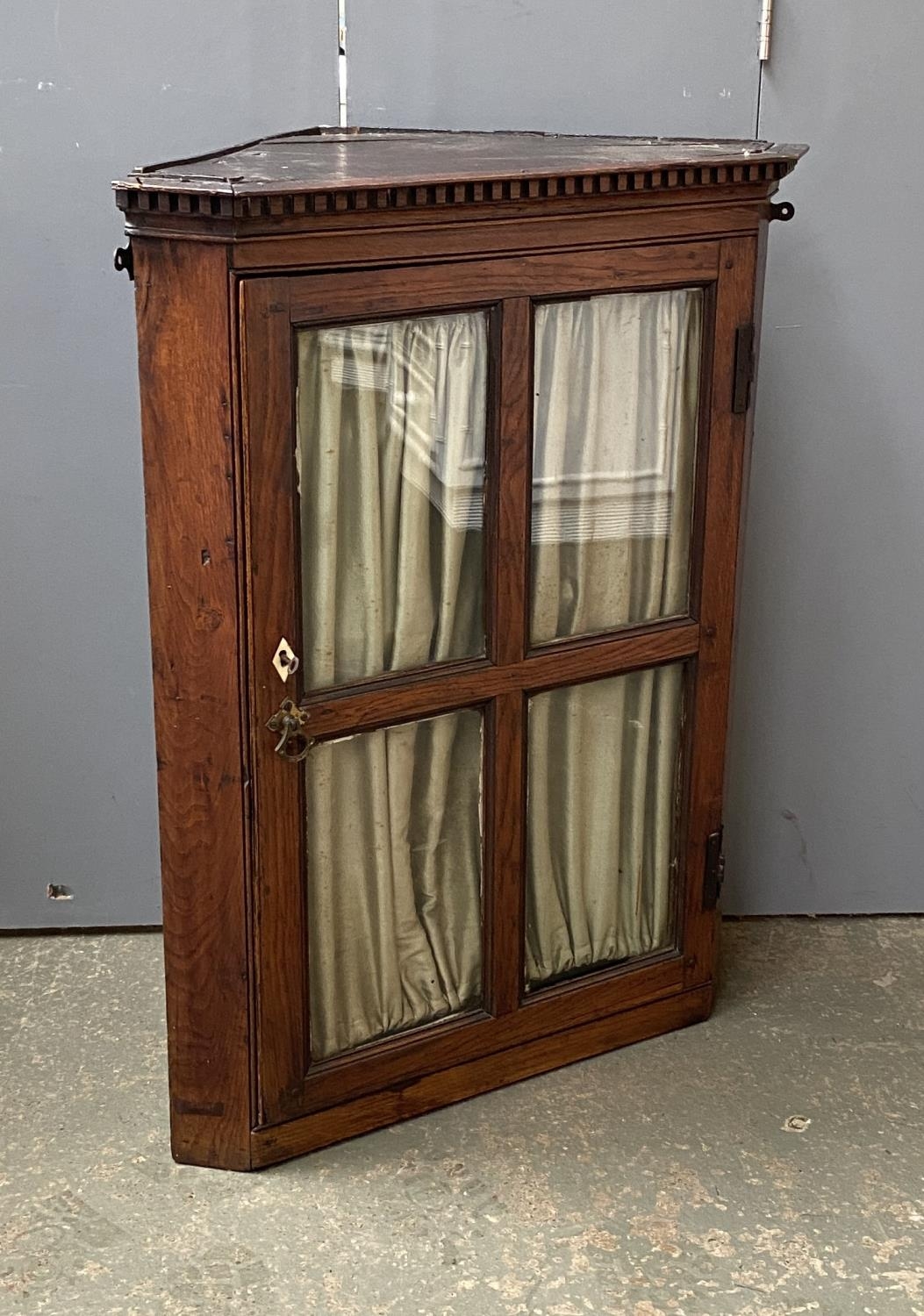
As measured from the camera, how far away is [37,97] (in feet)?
9.12

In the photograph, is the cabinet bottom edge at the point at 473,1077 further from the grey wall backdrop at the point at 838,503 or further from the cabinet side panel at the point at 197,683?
the grey wall backdrop at the point at 838,503

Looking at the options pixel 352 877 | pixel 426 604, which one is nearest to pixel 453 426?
pixel 426 604

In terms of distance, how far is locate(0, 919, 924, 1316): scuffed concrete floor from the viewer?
2.33 metres

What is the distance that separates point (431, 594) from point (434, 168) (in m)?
0.64

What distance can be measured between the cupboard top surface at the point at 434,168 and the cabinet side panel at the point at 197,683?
0.09 metres

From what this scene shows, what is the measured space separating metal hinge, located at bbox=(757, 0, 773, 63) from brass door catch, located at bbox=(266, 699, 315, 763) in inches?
58.3

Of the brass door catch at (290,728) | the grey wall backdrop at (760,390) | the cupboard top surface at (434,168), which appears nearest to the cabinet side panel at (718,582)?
the cupboard top surface at (434,168)

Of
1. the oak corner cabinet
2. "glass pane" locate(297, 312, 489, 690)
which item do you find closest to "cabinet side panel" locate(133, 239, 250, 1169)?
the oak corner cabinet

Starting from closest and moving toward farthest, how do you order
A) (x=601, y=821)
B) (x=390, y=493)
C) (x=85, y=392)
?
1. (x=390, y=493)
2. (x=601, y=821)
3. (x=85, y=392)

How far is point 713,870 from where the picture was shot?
289 centimetres

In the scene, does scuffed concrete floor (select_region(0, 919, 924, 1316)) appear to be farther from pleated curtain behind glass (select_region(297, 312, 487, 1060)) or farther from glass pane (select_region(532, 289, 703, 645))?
glass pane (select_region(532, 289, 703, 645))

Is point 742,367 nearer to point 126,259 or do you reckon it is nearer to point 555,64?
point 555,64

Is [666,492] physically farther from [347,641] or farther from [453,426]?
[347,641]

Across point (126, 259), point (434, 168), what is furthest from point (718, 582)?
point (126, 259)
